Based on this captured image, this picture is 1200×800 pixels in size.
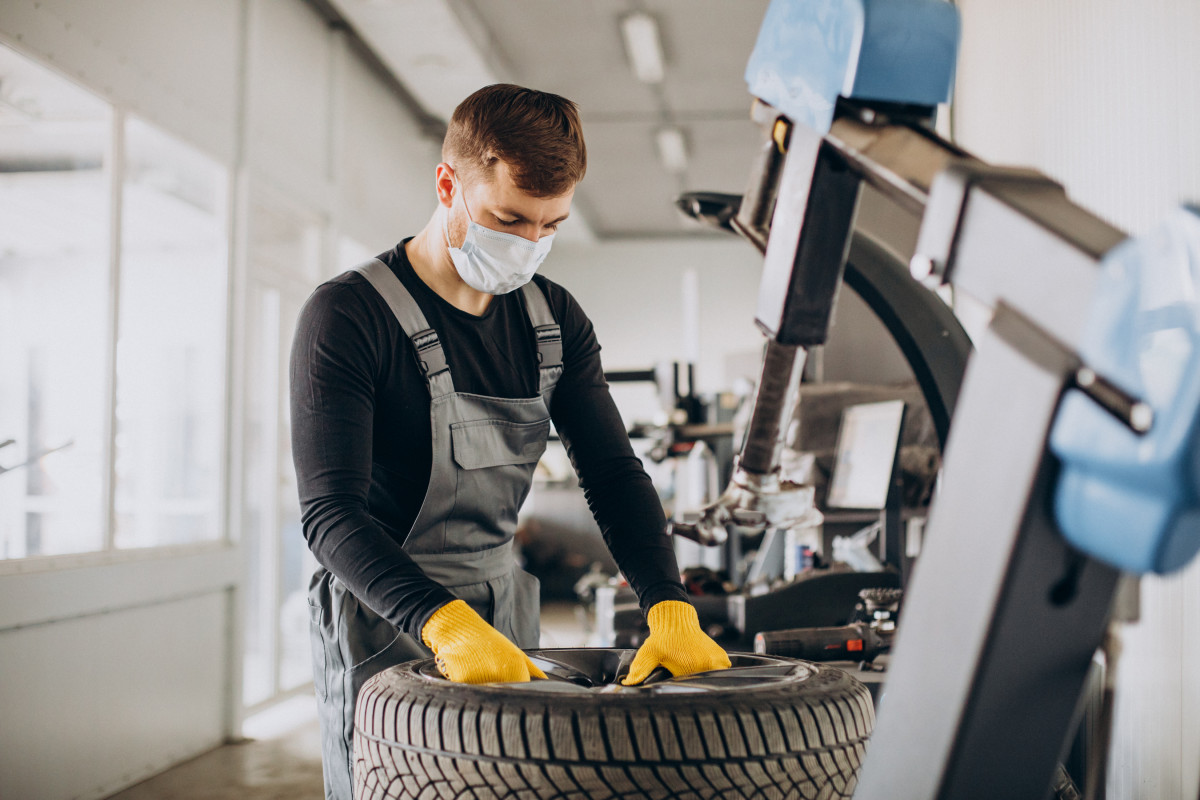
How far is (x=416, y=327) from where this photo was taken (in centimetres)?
119

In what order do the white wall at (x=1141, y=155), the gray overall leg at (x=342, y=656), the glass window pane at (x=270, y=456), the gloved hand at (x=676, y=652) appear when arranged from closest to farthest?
the white wall at (x=1141, y=155), the gloved hand at (x=676, y=652), the gray overall leg at (x=342, y=656), the glass window pane at (x=270, y=456)

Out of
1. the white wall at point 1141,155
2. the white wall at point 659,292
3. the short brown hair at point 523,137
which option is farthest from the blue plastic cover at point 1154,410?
the white wall at point 659,292

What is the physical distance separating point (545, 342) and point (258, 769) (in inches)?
108

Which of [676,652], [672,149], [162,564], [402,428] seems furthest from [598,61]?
[676,652]

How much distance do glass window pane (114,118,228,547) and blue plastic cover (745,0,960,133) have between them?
3.11 metres

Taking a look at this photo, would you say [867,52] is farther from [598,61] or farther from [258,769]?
[598,61]

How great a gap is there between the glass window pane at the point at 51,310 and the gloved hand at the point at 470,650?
7.42ft

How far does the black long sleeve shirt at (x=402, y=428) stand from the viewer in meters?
1.01

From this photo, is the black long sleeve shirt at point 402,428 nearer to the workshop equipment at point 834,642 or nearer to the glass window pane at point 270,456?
the workshop equipment at point 834,642

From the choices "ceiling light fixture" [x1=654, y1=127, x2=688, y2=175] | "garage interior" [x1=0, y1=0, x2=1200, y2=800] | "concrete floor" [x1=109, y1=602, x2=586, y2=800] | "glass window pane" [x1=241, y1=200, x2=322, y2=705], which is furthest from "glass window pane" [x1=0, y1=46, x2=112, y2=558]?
"ceiling light fixture" [x1=654, y1=127, x2=688, y2=175]

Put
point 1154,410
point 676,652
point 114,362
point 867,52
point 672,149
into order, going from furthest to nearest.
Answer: point 672,149 → point 114,362 → point 676,652 → point 867,52 → point 1154,410

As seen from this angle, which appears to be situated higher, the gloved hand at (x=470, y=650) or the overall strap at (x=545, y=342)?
the overall strap at (x=545, y=342)

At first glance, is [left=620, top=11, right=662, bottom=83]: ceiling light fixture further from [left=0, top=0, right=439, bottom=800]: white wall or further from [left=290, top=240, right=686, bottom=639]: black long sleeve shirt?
[left=290, top=240, right=686, bottom=639]: black long sleeve shirt

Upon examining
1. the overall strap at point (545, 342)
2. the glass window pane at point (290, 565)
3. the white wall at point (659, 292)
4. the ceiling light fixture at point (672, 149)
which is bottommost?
the glass window pane at point (290, 565)
